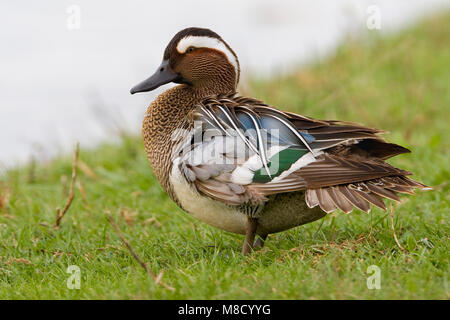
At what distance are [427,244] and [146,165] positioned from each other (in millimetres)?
2703

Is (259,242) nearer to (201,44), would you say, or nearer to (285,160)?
(285,160)

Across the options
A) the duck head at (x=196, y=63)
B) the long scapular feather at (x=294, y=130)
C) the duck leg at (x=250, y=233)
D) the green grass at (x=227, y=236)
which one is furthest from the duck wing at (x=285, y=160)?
the duck head at (x=196, y=63)

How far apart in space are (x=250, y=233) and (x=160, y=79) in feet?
3.47

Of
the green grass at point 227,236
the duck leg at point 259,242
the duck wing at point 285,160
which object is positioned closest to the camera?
the green grass at point 227,236

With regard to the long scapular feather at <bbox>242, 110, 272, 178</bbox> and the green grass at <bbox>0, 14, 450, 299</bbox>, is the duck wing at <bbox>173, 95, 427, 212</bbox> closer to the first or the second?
the long scapular feather at <bbox>242, 110, 272, 178</bbox>

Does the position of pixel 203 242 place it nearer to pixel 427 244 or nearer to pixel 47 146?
pixel 427 244

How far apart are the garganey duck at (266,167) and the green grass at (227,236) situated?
0.22 meters

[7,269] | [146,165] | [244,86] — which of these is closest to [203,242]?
[7,269]

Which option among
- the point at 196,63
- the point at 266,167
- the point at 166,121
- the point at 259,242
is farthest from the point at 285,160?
the point at 196,63

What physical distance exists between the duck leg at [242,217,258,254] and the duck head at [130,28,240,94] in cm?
92

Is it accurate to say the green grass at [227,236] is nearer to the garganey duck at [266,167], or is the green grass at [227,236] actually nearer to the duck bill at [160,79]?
the garganey duck at [266,167]

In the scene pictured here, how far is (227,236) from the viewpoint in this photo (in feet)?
12.8

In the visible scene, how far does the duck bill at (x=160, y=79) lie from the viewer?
381cm

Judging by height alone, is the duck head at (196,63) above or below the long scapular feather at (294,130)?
above
